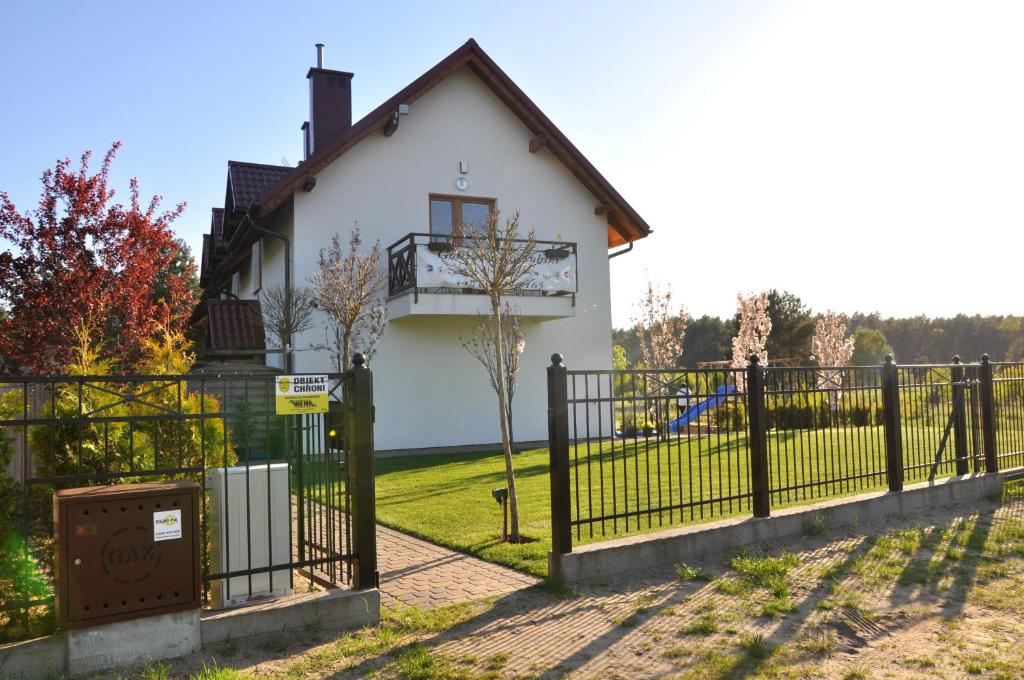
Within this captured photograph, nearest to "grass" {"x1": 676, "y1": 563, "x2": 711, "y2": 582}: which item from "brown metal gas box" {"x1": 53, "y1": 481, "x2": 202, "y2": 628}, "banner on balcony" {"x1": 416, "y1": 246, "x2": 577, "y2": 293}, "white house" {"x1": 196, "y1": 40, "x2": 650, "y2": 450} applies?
"brown metal gas box" {"x1": 53, "y1": 481, "x2": 202, "y2": 628}

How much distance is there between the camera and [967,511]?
343 inches

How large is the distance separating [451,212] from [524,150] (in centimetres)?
260

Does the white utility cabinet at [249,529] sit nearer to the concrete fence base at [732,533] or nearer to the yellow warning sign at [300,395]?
the yellow warning sign at [300,395]

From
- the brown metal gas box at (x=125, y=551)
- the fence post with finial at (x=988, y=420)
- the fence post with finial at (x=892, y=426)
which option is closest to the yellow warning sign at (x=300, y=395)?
the brown metal gas box at (x=125, y=551)

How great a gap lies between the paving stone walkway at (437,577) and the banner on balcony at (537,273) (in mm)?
9280

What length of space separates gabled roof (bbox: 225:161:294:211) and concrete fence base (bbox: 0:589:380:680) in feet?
53.4

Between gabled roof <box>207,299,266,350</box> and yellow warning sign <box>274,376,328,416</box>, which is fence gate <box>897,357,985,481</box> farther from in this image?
gabled roof <box>207,299,266,350</box>

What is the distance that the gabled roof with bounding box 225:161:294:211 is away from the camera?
2005cm

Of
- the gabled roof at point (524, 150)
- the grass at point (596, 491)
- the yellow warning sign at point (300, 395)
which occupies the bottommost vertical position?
the grass at point (596, 491)

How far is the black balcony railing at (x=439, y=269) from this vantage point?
1606 cm

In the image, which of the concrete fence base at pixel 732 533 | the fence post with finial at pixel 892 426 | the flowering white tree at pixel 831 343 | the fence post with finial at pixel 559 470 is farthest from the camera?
the flowering white tree at pixel 831 343

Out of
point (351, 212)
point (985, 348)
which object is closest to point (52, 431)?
point (351, 212)

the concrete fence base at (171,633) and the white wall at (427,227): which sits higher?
the white wall at (427,227)

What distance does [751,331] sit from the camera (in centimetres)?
2816
